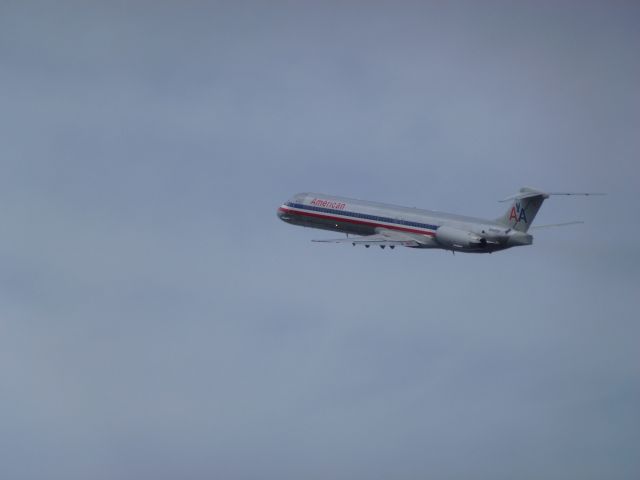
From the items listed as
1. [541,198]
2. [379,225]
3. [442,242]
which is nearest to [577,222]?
[541,198]

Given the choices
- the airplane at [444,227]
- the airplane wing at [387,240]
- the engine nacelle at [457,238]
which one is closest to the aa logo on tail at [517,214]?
the airplane at [444,227]

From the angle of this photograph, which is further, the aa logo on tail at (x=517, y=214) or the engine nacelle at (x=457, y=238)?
the aa logo on tail at (x=517, y=214)

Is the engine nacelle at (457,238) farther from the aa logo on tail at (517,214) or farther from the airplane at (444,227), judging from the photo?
Result: the aa logo on tail at (517,214)

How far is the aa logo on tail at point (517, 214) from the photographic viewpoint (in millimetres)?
180375

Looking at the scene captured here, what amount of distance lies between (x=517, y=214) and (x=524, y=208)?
4.49ft

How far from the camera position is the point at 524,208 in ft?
591

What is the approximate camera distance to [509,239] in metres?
178

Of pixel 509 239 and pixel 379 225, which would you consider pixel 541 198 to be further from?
pixel 379 225

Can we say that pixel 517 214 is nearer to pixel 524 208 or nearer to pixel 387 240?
pixel 524 208

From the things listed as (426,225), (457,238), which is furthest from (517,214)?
(426,225)

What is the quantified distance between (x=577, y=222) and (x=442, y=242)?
21068 mm

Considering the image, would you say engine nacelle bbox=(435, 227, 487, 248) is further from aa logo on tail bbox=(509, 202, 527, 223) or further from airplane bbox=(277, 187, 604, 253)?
aa logo on tail bbox=(509, 202, 527, 223)

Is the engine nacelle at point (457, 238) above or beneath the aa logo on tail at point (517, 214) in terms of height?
beneath

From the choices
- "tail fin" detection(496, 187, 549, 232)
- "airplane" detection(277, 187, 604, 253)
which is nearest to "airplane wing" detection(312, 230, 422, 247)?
"airplane" detection(277, 187, 604, 253)
